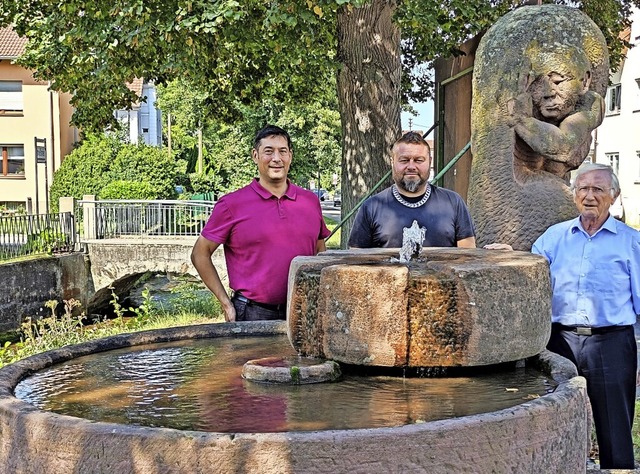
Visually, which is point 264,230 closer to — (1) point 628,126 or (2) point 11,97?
(1) point 628,126

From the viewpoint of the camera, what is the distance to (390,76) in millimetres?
11367

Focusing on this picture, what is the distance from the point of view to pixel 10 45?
32969 millimetres

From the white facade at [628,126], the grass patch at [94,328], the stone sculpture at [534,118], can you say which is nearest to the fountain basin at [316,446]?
the stone sculpture at [534,118]

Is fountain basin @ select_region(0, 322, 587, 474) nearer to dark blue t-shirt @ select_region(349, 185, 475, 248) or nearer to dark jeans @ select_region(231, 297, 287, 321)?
dark blue t-shirt @ select_region(349, 185, 475, 248)

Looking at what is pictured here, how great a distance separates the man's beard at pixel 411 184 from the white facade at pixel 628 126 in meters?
26.5

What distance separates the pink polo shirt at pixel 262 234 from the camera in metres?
4.69

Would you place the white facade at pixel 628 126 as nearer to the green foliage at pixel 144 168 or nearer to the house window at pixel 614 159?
the house window at pixel 614 159

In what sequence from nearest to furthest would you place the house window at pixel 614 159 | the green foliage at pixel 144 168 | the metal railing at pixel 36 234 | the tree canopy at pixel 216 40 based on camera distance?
the tree canopy at pixel 216 40 < the metal railing at pixel 36 234 < the green foliage at pixel 144 168 < the house window at pixel 614 159

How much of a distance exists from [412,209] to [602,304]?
3.60 ft

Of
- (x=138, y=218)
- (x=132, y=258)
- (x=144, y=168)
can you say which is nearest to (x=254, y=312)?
(x=132, y=258)

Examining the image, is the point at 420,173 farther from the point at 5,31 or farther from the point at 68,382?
the point at 5,31

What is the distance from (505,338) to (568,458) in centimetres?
58

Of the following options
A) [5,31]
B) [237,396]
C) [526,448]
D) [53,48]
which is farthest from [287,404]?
[5,31]

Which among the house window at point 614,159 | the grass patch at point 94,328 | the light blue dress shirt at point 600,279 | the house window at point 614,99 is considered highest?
the house window at point 614,99
